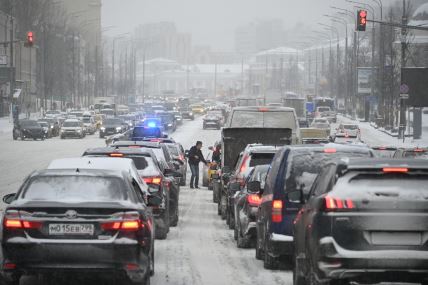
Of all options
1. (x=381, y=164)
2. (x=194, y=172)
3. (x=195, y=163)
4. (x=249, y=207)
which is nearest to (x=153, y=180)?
(x=249, y=207)

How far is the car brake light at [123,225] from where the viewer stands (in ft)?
44.9

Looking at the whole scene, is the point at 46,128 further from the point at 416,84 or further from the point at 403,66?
the point at 416,84

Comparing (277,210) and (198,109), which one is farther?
(198,109)

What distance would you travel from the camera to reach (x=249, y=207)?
19484 millimetres

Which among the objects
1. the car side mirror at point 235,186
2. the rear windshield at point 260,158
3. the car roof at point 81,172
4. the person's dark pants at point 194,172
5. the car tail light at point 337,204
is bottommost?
the person's dark pants at point 194,172

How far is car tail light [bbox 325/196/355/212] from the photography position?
12.0 metres

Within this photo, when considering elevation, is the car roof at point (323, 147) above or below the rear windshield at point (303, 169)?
above

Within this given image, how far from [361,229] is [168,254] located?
7.47 m

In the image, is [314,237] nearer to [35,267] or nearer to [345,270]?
[345,270]

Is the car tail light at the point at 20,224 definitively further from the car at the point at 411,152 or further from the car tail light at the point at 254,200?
the car at the point at 411,152

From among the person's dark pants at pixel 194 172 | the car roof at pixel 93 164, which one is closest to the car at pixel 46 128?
the person's dark pants at pixel 194 172

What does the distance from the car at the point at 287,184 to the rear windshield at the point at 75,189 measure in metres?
2.65

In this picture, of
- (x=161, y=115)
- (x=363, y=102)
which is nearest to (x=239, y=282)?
(x=161, y=115)

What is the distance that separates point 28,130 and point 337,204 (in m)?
69.8
